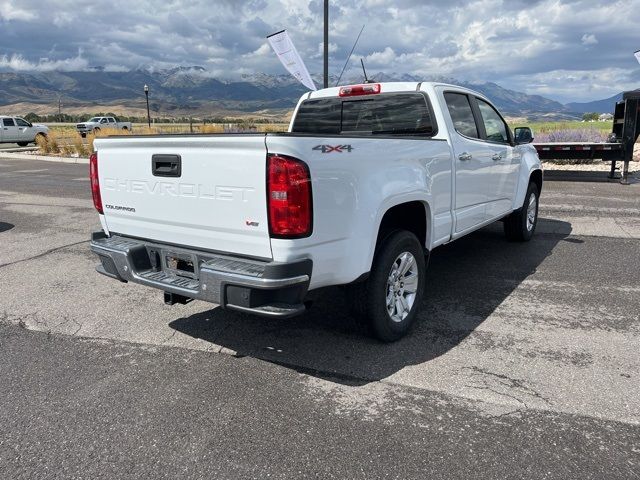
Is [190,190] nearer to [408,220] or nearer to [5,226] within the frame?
[408,220]

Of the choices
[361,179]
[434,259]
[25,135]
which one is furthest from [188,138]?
[25,135]

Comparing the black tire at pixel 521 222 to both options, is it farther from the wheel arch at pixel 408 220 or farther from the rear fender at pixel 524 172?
the wheel arch at pixel 408 220

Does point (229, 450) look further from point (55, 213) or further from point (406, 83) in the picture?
point (55, 213)

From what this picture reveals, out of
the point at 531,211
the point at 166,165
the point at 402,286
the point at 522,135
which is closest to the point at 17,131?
the point at 531,211

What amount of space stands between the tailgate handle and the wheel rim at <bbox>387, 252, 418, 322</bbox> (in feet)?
5.50

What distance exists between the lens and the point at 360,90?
Answer: 513cm

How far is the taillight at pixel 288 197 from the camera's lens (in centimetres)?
301

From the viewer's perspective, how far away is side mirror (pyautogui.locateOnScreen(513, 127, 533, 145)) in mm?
6477

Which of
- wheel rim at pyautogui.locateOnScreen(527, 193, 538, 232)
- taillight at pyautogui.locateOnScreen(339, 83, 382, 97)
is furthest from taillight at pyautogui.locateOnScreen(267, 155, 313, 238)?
wheel rim at pyautogui.locateOnScreen(527, 193, 538, 232)

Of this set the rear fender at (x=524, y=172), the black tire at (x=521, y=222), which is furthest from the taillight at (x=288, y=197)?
the black tire at (x=521, y=222)

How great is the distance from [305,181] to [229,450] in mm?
1536

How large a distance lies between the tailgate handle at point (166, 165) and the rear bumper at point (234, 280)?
516 millimetres

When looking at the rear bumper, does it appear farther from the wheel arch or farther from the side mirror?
the side mirror

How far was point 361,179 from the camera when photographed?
11.2 feet
